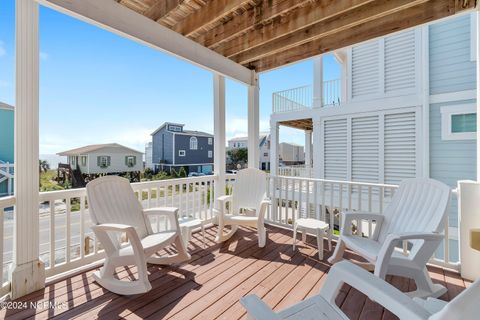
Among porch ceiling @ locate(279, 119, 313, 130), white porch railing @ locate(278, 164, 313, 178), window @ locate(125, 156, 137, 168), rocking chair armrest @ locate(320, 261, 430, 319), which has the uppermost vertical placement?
porch ceiling @ locate(279, 119, 313, 130)

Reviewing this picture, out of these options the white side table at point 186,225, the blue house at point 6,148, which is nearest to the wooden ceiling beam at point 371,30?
the white side table at point 186,225

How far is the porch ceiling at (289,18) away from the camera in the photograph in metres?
2.68

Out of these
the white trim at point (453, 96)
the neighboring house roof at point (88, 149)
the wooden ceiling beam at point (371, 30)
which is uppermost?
the wooden ceiling beam at point (371, 30)

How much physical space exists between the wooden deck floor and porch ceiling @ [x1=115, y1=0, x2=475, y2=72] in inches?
116

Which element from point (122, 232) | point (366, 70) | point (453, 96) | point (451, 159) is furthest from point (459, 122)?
point (122, 232)

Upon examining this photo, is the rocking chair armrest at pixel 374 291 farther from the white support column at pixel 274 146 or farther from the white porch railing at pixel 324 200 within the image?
the white support column at pixel 274 146

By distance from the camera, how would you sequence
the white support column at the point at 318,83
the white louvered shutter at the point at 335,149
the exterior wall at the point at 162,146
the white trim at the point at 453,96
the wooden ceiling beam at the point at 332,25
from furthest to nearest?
the white support column at the point at 318,83 < the white louvered shutter at the point at 335,149 < the exterior wall at the point at 162,146 < the white trim at the point at 453,96 < the wooden ceiling beam at the point at 332,25

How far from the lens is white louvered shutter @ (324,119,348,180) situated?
633 cm

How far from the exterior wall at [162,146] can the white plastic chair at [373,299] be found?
4.67 m

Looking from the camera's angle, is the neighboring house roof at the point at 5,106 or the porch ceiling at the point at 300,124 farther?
the porch ceiling at the point at 300,124

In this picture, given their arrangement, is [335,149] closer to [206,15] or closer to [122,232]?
[206,15]

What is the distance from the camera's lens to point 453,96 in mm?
4695

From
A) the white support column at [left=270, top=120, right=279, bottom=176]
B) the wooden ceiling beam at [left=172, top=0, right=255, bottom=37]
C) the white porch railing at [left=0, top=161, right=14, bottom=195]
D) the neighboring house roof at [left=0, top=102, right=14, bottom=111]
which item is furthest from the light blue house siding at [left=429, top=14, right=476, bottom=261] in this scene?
the neighboring house roof at [left=0, top=102, right=14, bottom=111]

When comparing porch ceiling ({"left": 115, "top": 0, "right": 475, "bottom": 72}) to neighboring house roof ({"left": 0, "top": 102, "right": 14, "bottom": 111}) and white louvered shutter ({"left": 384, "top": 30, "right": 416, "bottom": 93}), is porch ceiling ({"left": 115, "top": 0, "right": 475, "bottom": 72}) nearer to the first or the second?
neighboring house roof ({"left": 0, "top": 102, "right": 14, "bottom": 111})
